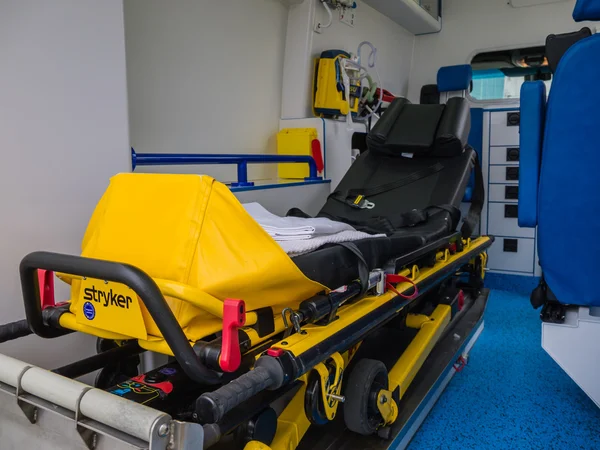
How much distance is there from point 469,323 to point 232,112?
2.28 metres

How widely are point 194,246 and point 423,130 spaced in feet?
7.39

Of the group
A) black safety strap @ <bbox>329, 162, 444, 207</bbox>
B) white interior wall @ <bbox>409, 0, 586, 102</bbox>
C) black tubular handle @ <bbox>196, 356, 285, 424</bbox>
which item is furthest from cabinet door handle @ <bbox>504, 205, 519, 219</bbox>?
black tubular handle @ <bbox>196, 356, 285, 424</bbox>

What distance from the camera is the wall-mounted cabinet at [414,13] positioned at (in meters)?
5.00

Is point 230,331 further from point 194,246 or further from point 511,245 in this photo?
point 511,245

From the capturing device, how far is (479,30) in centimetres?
549

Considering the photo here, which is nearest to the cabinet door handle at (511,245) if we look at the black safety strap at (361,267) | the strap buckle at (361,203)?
the strap buckle at (361,203)

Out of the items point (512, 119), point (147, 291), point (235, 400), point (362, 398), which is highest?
point (512, 119)

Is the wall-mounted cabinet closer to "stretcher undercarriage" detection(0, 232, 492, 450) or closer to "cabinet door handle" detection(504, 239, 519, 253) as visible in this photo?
"cabinet door handle" detection(504, 239, 519, 253)

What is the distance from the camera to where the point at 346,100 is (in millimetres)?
4270

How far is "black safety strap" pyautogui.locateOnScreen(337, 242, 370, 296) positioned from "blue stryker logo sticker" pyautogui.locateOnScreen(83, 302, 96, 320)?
82cm

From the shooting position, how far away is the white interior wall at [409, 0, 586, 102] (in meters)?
5.12

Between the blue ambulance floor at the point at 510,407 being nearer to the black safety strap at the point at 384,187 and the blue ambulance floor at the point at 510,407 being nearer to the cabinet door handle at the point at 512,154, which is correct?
the black safety strap at the point at 384,187

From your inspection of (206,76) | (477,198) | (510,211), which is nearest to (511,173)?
(510,211)

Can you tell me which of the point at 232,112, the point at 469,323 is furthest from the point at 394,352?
the point at 232,112
